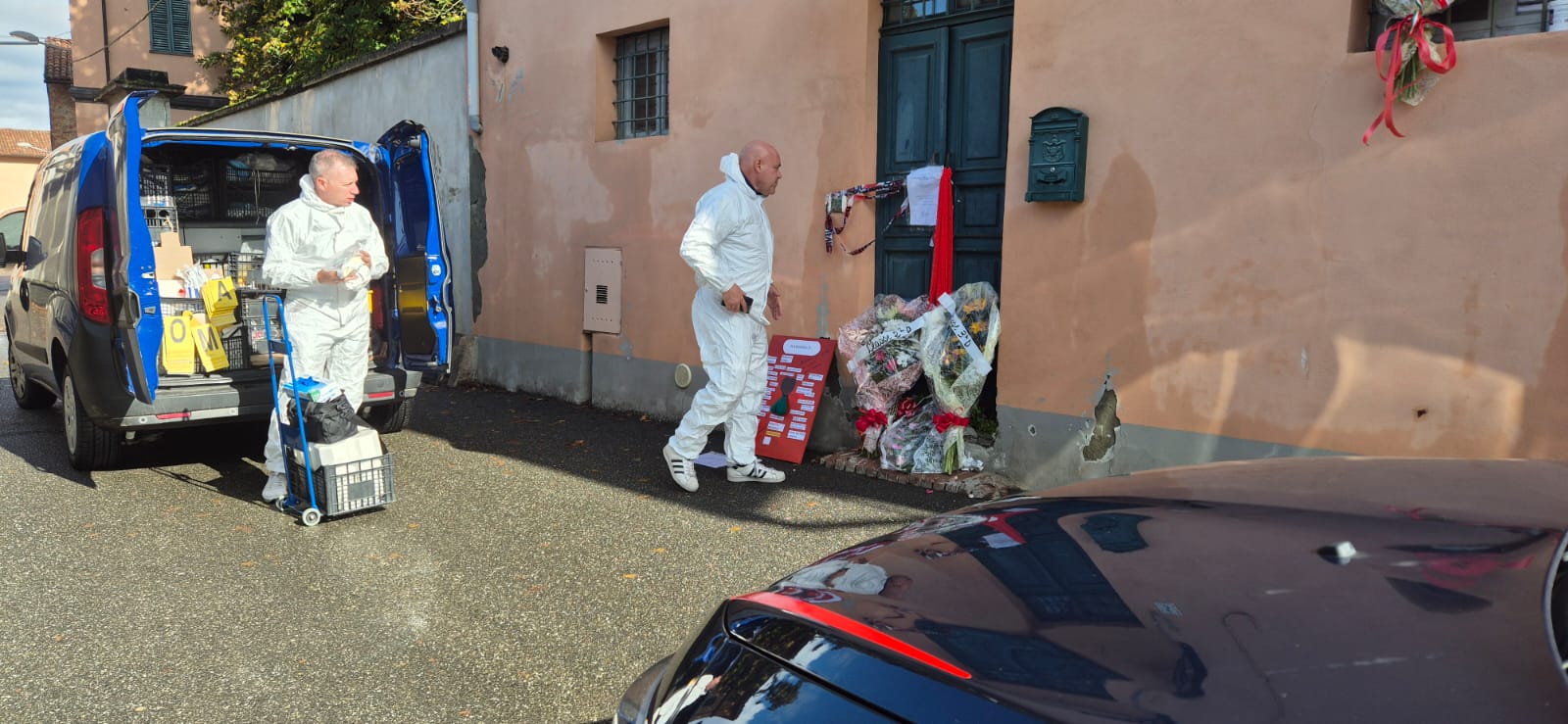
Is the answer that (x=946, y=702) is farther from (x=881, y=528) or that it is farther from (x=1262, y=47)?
(x=1262, y=47)

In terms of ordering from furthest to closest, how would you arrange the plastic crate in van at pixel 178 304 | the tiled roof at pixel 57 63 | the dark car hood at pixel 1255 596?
the tiled roof at pixel 57 63 < the plastic crate in van at pixel 178 304 < the dark car hood at pixel 1255 596

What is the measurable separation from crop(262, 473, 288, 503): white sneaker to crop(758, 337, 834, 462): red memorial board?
280 centimetres

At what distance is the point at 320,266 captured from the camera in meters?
5.32

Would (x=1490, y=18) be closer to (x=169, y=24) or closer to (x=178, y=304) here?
(x=178, y=304)

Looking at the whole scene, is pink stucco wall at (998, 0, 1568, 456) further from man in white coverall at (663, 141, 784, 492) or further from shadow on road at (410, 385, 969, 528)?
man in white coverall at (663, 141, 784, 492)

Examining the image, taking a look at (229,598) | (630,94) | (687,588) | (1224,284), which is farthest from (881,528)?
(630,94)

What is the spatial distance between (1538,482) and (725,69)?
6343 mm

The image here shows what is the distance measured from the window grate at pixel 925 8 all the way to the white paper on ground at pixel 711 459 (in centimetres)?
295

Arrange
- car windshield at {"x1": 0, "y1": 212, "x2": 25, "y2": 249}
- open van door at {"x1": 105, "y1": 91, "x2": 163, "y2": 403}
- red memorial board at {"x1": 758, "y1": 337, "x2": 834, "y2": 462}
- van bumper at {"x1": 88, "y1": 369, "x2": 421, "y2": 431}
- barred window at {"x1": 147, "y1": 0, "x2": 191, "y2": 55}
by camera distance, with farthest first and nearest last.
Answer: barred window at {"x1": 147, "y1": 0, "x2": 191, "y2": 55}, car windshield at {"x1": 0, "y1": 212, "x2": 25, "y2": 249}, red memorial board at {"x1": 758, "y1": 337, "x2": 834, "y2": 462}, van bumper at {"x1": 88, "y1": 369, "x2": 421, "y2": 431}, open van door at {"x1": 105, "y1": 91, "x2": 163, "y2": 403}

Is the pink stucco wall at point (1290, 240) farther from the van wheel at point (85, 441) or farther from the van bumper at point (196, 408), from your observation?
the van wheel at point (85, 441)

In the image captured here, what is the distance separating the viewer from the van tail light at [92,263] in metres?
5.48

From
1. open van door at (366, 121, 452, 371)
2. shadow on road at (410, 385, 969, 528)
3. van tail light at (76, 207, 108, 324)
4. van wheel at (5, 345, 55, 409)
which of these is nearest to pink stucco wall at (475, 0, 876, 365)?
shadow on road at (410, 385, 969, 528)

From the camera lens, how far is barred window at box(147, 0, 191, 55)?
28734 mm

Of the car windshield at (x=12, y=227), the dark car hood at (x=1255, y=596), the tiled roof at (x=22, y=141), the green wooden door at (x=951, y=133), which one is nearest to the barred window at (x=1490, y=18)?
the green wooden door at (x=951, y=133)
